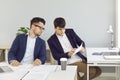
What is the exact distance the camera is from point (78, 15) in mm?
5129

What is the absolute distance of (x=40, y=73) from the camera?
259 centimetres

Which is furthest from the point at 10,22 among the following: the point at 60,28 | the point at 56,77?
the point at 56,77

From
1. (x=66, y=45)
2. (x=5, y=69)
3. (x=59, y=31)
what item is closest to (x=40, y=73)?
(x=5, y=69)

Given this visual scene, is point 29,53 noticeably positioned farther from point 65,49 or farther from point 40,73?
point 40,73

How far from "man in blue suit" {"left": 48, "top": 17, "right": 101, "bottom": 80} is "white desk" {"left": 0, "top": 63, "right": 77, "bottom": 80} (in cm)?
95

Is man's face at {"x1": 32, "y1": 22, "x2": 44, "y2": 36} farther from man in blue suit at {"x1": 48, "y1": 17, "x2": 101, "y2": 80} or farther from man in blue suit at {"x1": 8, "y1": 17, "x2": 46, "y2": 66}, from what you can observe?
man in blue suit at {"x1": 48, "y1": 17, "x2": 101, "y2": 80}

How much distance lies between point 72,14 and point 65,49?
136cm

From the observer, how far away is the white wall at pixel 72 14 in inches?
199

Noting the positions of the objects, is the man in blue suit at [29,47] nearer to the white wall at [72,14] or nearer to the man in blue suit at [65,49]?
the man in blue suit at [65,49]

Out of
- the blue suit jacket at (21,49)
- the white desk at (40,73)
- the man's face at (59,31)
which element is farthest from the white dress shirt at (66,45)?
the white desk at (40,73)

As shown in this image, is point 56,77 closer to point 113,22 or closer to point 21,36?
point 21,36

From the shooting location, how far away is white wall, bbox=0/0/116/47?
16.6 ft

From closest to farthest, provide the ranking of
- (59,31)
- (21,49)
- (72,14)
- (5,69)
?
1. (5,69)
2. (21,49)
3. (59,31)
4. (72,14)

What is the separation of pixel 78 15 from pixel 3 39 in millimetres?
1615
